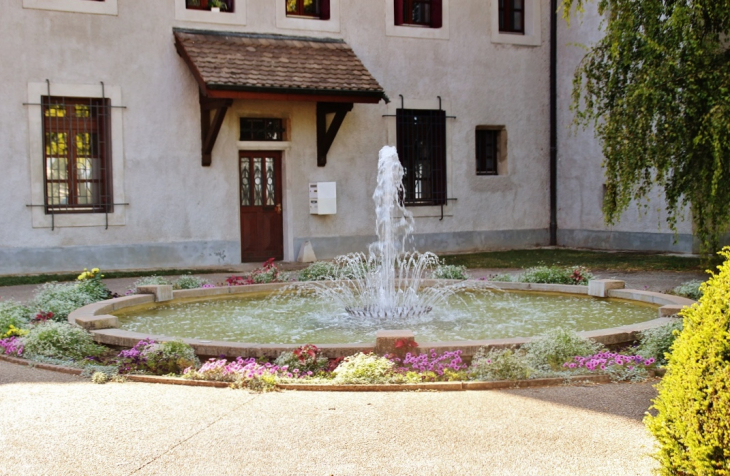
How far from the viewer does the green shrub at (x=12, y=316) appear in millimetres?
8270

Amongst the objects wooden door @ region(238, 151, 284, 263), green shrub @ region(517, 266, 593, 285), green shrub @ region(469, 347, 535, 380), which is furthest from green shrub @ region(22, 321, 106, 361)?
wooden door @ region(238, 151, 284, 263)

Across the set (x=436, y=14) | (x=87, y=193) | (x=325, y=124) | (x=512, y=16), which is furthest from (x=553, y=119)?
(x=87, y=193)

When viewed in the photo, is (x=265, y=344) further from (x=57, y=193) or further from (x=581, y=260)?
(x=581, y=260)

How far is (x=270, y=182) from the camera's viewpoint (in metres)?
16.9

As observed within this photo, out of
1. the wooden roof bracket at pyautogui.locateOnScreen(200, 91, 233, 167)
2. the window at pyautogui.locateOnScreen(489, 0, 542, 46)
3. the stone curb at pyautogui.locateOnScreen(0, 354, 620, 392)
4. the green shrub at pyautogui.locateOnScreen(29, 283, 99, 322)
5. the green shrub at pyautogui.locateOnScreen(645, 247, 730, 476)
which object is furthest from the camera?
the window at pyautogui.locateOnScreen(489, 0, 542, 46)

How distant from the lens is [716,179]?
34.4ft

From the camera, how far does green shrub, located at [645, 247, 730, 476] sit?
10.5 feet

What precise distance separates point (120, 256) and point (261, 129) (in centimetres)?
369

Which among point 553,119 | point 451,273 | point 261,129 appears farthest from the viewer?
point 553,119

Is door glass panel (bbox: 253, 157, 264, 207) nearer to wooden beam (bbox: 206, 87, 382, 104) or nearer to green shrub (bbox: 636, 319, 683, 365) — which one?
wooden beam (bbox: 206, 87, 382, 104)

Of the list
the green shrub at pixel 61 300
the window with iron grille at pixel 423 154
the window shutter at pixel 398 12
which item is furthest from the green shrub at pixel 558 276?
the window shutter at pixel 398 12

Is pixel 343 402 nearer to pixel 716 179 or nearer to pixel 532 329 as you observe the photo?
pixel 532 329

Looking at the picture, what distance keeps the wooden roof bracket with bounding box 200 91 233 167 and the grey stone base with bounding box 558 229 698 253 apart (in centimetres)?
851

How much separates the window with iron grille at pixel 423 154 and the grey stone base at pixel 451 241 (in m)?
0.84
